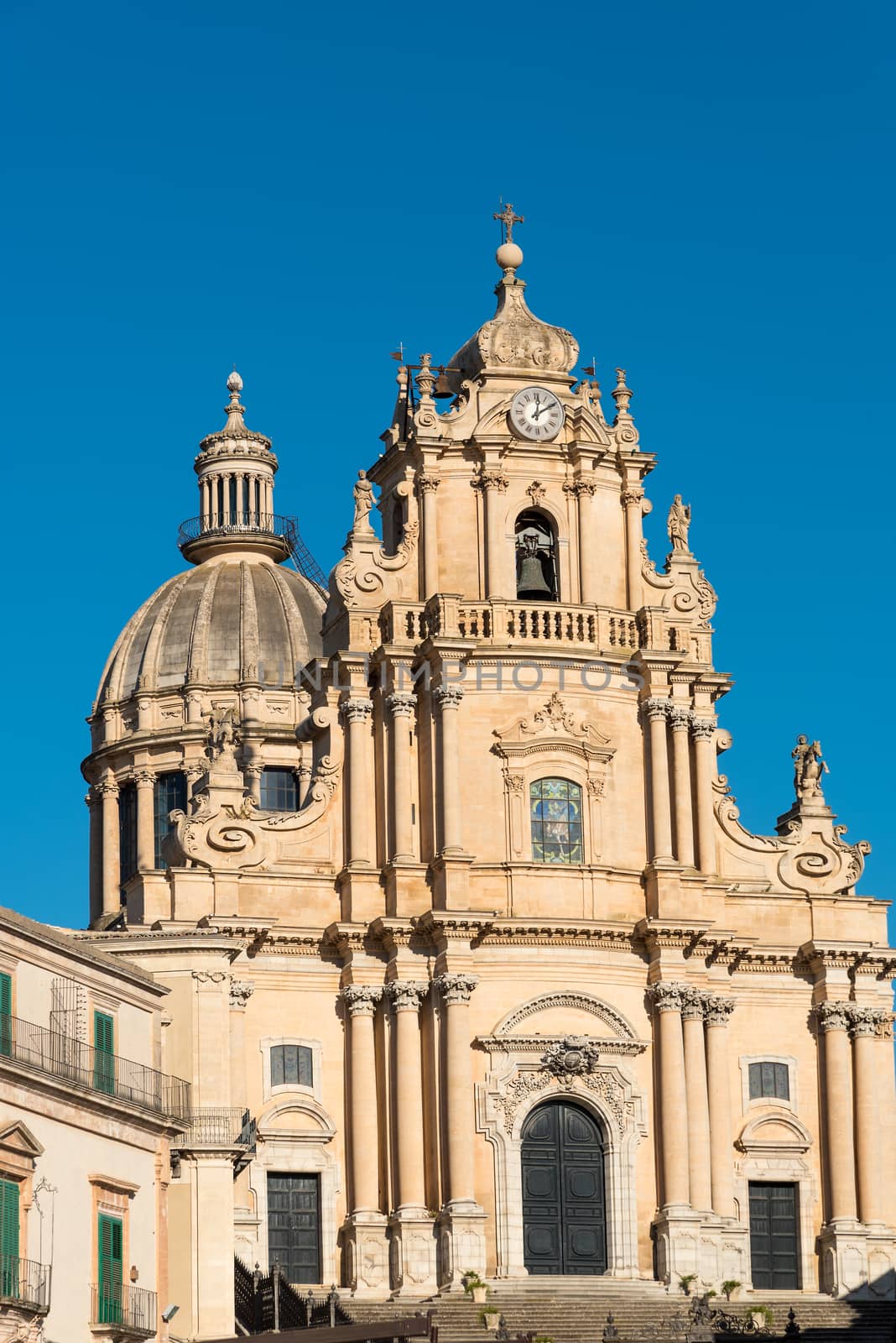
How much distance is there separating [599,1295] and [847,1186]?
7106mm

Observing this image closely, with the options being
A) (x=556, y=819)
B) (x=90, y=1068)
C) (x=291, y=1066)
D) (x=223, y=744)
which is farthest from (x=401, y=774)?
(x=90, y=1068)

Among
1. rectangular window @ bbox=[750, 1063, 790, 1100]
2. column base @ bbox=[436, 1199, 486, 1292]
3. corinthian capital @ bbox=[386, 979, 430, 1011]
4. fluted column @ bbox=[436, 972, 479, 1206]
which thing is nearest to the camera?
column base @ bbox=[436, 1199, 486, 1292]

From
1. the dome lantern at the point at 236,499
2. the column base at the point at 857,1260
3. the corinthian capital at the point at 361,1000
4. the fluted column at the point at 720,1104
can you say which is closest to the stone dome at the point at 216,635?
the dome lantern at the point at 236,499

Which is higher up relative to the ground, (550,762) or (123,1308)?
(550,762)

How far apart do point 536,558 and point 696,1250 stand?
16.3 meters

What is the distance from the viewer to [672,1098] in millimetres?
71125

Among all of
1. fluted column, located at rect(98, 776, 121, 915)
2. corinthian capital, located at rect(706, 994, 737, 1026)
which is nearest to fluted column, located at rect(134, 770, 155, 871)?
fluted column, located at rect(98, 776, 121, 915)

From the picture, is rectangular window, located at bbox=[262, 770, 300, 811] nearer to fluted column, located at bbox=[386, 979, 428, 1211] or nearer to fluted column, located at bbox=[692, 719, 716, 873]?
fluted column, located at bbox=[692, 719, 716, 873]

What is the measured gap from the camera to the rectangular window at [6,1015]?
5384 cm

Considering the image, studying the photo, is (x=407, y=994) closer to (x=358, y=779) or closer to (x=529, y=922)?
(x=529, y=922)

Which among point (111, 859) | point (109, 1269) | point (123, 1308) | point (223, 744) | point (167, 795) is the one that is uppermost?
point (167, 795)

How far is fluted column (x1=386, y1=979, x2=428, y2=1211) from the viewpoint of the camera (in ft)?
229

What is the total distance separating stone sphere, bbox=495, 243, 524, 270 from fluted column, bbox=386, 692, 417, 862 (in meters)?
11.8

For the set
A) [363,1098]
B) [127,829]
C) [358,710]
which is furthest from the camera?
[127,829]
